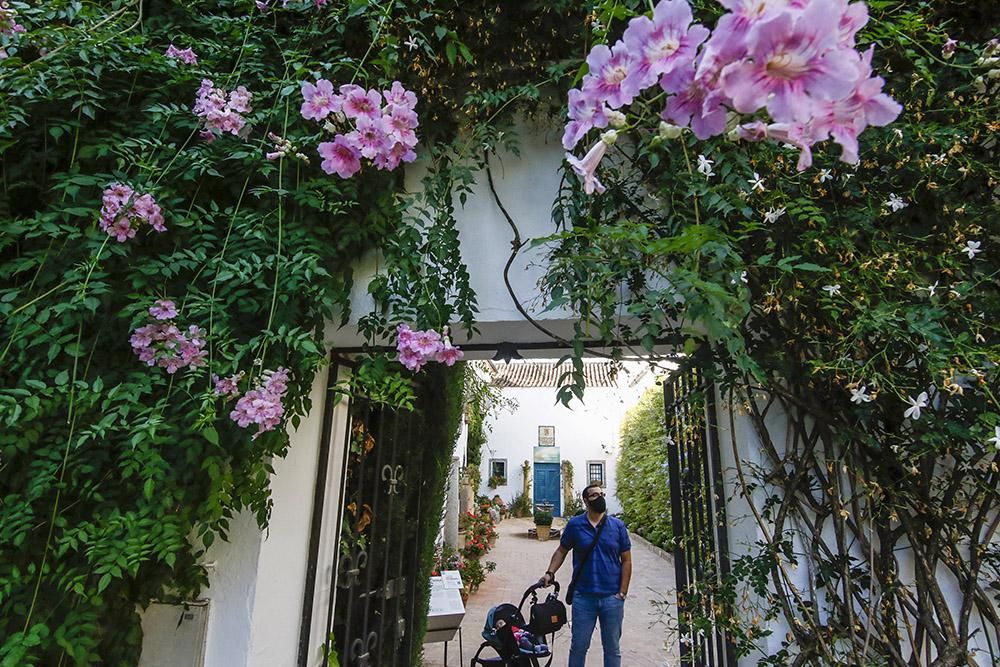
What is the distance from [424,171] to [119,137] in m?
1.00

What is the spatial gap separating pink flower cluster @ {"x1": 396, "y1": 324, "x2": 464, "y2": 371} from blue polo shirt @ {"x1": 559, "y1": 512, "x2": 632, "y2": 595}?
2.66 meters

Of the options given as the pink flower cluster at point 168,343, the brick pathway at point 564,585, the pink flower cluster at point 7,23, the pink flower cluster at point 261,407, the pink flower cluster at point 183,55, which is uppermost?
the pink flower cluster at point 183,55

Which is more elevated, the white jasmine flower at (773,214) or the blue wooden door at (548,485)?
the white jasmine flower at (773,214)

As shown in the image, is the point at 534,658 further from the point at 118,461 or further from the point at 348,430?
the point at 118,461

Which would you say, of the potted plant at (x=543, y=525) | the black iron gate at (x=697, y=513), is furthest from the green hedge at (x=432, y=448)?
the potted plant at (x=543, y=525)

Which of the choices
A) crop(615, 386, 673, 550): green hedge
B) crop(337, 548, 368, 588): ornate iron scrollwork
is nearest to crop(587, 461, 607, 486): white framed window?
crop(615, 386, 673, 550): green hedge

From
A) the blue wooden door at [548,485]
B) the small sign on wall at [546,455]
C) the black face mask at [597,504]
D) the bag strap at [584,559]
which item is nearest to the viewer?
the bag strap at [584,559]

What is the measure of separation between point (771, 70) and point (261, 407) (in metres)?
1.33

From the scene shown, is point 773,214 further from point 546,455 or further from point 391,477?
point 546,455

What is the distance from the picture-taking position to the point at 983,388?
1.33 metres

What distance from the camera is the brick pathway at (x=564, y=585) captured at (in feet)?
16.5

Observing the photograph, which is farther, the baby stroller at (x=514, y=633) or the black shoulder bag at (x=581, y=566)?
the black shoulder bag at (x=581, y=566)

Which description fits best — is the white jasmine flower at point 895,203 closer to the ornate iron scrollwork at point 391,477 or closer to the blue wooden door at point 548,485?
the ornate iron scrollwork at point 391,477

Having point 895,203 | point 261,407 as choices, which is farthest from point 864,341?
point 261,407
